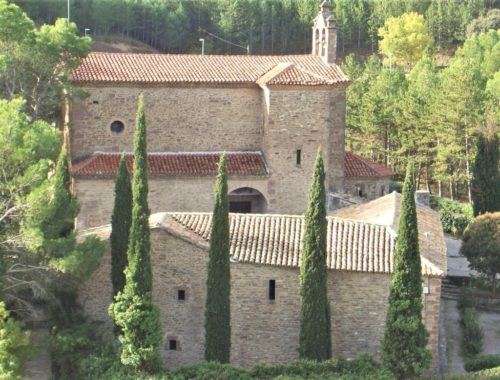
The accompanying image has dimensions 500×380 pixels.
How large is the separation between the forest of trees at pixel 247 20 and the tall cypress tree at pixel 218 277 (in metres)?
57.9

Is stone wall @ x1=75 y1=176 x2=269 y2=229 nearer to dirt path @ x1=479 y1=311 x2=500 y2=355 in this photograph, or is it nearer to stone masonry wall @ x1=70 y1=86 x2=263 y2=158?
stone masonry wall @ x1=70 y1=86 x2=263 y2=158

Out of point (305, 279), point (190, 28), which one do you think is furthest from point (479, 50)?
point (305, 279)

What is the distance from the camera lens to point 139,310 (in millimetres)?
22297

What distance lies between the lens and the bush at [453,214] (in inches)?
1646

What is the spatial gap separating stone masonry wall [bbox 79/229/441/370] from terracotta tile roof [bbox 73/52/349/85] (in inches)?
387

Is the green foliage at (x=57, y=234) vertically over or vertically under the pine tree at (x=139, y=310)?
over

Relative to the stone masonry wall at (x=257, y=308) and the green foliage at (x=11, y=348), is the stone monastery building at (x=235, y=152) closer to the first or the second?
the stone masonry wall at (x=257, y=308)

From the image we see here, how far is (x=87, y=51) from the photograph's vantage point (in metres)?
31.0

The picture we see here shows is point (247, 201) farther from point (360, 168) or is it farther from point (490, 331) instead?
point (490, 331)

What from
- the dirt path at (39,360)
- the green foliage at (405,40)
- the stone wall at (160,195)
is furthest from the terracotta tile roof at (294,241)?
the green foliage at (405,40)

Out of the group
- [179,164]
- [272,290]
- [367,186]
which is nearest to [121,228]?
[272,290]

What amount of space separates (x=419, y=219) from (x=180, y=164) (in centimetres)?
883

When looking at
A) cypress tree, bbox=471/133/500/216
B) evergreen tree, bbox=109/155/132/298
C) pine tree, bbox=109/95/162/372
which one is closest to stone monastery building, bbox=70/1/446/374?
evergreen tree, bbox=109/155/132/298

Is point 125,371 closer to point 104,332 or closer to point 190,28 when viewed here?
point 104,332
